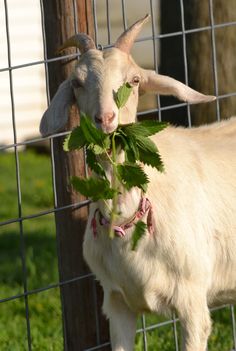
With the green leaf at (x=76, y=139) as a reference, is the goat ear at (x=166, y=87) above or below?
above

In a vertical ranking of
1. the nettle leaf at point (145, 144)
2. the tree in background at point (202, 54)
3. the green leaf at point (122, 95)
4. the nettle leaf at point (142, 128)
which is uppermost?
the tree in background at point (202, 54)

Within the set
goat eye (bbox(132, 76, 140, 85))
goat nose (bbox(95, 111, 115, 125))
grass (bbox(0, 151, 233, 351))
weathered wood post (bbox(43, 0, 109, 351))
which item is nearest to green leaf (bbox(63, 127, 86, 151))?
goat nose (bbox(95, 111, 115, 125))

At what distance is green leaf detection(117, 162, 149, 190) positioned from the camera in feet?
17.9

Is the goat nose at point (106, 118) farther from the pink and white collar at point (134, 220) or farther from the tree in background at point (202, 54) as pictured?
the tree in background at point (202, 54)

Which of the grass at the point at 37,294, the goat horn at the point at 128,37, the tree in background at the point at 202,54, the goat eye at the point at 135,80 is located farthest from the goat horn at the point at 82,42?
the tree in background at the point at 202,54

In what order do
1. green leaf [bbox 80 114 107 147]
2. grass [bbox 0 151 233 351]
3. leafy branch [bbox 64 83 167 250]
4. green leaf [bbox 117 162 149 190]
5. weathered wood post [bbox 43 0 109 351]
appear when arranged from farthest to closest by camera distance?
1. grass [bbox 0 151 233 351]
2. weathered wood post [bbox 43 0 109 351]
3. green leaf [bbox 117 162 149 190]
4. leafy branch [bbox 64 83 167 250]
5. green leaf [bbox 80 114 107 147]

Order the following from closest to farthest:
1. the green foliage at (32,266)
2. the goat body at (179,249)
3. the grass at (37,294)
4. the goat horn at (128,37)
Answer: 1. the goat horn at (128,37)
2. the goat body at (179,249)
3. the grass at (37,294)
4. the green foliage at (32,266)

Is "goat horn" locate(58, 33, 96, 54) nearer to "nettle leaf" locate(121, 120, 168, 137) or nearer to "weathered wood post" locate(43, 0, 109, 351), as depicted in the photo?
Result: "weathered wood post" locate(43, 0, 109, 351)

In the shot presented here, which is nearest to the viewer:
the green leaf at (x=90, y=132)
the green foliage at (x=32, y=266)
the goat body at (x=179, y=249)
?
the green leaf at (x=90, y=132)

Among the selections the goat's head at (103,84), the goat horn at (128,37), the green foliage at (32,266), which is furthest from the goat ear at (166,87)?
the green foliage at (32,266)

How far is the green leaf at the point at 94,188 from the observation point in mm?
5340

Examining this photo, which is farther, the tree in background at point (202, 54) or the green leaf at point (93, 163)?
the tree in background at point (202, 54)

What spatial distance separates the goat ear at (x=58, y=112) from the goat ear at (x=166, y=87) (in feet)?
1.16

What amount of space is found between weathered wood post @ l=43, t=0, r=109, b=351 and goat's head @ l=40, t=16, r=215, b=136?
0.34 metres
